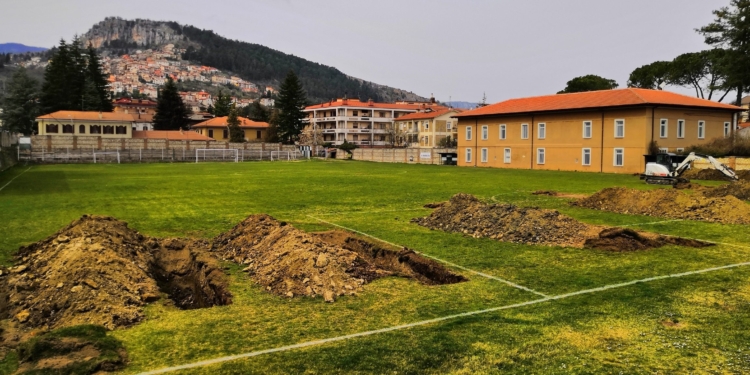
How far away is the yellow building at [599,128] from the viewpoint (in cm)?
4494

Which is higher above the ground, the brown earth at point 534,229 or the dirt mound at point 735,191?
the dirt mound at point 735,191

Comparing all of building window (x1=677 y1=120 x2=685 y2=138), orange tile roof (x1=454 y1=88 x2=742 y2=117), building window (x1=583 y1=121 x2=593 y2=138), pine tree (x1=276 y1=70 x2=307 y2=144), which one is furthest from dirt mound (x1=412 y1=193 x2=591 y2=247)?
pine tree (x1=276 y1=70 x2=307 y2=144)

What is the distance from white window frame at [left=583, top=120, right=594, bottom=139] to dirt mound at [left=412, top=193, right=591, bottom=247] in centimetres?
3720

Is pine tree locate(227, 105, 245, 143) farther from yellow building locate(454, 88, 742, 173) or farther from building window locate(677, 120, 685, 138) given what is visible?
building window locate(677, 120, 685, 138)

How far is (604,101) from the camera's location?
48.0 m

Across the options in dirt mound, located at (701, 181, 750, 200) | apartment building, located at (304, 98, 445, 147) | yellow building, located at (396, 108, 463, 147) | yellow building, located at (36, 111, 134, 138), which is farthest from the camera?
apartment building, located at (304, 98, 445, 147)

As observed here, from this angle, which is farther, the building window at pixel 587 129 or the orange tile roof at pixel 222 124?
the orange tile roof at pixel 222 124

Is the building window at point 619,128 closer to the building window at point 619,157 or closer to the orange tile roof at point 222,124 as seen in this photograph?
the building window at point 619,157

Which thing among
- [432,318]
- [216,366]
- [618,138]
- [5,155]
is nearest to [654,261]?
[432,318]

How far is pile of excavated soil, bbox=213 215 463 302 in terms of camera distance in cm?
861

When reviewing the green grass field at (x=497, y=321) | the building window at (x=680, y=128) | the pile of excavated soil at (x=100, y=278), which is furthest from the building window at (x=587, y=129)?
the pile of excavated soil at (x=100, y=278)

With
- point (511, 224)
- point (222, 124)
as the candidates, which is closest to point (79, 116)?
point (222, 124)

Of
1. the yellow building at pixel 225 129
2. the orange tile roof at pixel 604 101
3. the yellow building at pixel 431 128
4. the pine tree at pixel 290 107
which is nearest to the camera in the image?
the orange tile roof at pixel 604 101

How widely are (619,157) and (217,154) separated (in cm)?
5258
